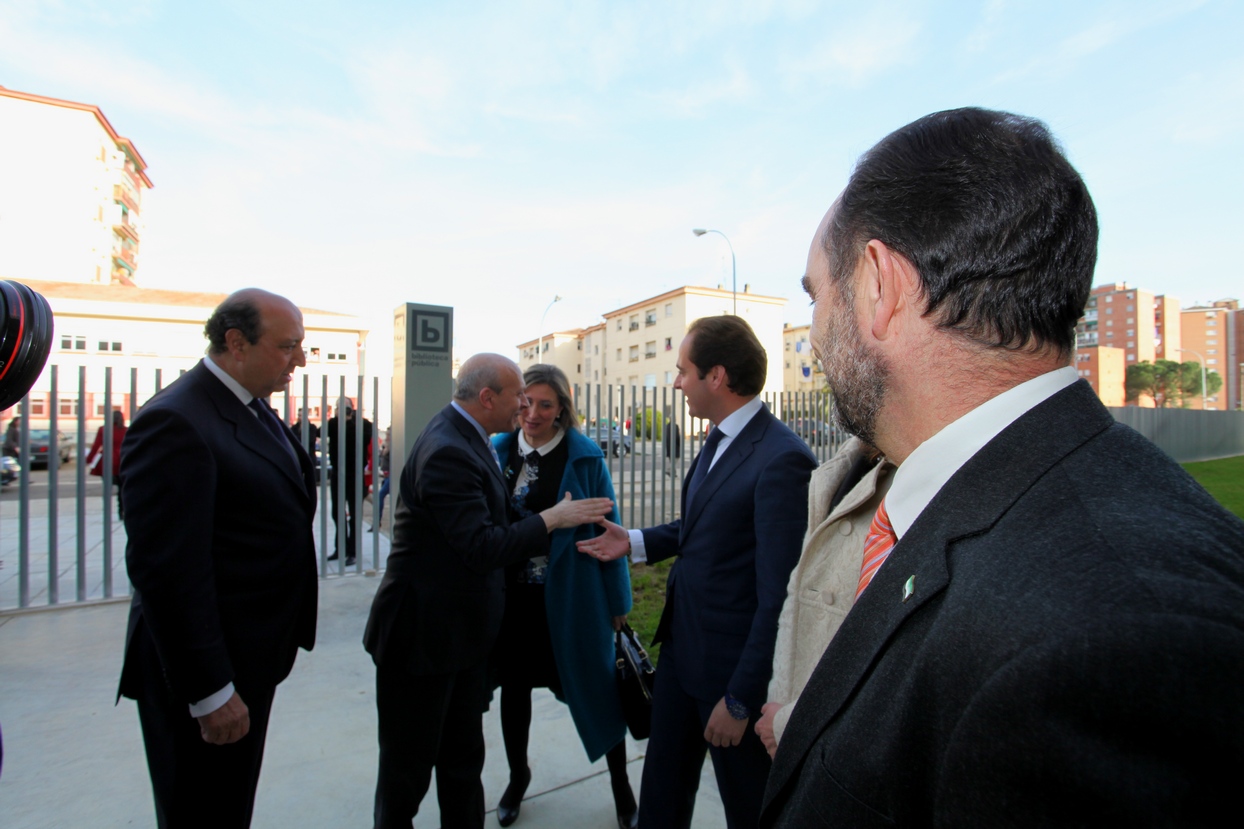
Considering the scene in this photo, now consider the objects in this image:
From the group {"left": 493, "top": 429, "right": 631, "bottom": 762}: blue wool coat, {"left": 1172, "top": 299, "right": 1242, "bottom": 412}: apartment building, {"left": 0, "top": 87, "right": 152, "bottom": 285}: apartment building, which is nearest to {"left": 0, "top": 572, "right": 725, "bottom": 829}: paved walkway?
{"left": 493, "top": 429, "right": 631, "bottom": 762}: blue wool coat

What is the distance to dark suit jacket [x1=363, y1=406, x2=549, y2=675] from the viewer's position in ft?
7.91

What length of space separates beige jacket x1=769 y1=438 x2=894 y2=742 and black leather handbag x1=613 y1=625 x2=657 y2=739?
3.94 feet

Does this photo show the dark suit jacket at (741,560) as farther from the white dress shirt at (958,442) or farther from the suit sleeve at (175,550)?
the suit sleeve at (175,550)

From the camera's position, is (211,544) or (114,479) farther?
(114,479)

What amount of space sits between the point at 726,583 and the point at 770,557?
8.6 inches

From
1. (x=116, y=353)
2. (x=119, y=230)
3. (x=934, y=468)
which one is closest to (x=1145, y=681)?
(x=934, y=468)

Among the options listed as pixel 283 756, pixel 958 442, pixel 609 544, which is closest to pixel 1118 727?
pixel 958 442

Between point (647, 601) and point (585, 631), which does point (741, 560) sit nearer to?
point (585, 631)

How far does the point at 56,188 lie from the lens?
4606cm

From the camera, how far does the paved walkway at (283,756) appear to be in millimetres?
2891

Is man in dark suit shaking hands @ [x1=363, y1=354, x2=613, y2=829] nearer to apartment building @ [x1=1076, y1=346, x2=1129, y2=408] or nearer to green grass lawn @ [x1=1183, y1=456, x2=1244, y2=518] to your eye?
green grass lawn @ [x1=1183, y1=456, x2=1244, y2=518]

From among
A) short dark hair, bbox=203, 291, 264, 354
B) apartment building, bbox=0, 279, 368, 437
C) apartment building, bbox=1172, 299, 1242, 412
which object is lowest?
short dark hair, bbox=203, 291, 264, 354

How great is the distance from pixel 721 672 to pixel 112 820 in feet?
9.10

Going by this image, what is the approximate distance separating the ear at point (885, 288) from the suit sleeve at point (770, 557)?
47.5 inches
